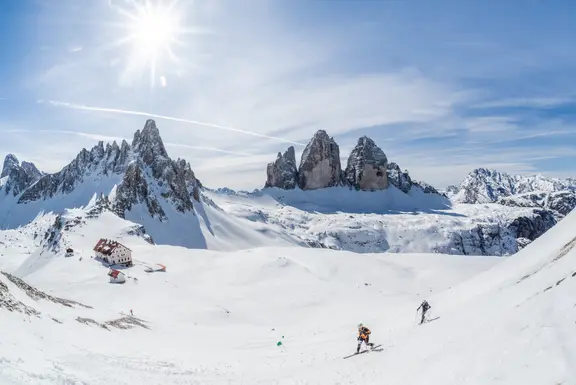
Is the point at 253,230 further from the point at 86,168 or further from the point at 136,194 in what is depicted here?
the point at 86,168

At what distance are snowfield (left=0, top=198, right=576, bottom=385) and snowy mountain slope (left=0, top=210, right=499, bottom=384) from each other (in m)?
0.13

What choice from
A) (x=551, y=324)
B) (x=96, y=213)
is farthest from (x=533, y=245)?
(x=96, y=213)

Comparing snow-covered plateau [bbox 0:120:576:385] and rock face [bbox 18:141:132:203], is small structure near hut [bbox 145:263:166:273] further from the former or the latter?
rock face [bbox 18:141:132:203]

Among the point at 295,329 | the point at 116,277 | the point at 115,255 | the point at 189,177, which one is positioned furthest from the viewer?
the point at 189,177

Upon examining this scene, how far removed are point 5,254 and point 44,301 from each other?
10792 centimetres

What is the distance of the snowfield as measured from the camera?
12094 mm

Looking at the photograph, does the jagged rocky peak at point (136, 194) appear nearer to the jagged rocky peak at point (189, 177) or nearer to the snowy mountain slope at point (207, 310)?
the jagged rocky peak at point (189, 177)

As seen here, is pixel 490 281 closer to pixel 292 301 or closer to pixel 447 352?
pixel 447 352

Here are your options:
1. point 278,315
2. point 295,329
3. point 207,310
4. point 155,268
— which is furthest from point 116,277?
point 295,329

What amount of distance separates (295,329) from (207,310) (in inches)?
457

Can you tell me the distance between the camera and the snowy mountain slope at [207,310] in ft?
52.6

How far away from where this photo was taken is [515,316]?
13.5 meters

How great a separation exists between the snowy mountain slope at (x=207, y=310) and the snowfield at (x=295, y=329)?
0.44 feet

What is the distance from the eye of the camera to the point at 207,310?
137 feet
